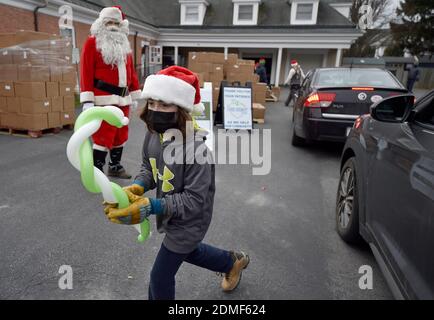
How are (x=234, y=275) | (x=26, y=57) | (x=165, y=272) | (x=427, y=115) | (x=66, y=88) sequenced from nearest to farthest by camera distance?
(x=165, y=272)
(x=427, y=115)
(x=234, y=275)
(x=26, y=57)
(x=66, y=88)

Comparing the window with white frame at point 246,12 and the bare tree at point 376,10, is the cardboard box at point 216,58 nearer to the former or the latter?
the window with white frame at point 246,12

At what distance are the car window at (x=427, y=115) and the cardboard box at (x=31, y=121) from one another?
619 centimetres

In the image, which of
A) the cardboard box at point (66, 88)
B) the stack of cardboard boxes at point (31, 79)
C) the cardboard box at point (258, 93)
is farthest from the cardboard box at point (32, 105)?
the cardboard box at point (258, 93)

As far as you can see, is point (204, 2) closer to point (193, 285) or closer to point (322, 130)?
point (322, 130)

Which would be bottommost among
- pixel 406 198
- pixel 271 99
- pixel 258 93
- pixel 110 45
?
pixel 271 99

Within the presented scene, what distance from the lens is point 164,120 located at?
1.72m

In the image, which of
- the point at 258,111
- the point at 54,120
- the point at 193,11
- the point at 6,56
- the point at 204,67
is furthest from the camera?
the point at 193,11

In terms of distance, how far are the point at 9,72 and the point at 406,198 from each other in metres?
6.73

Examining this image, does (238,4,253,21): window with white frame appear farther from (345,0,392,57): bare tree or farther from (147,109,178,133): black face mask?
(147,109,178,133): black face mask

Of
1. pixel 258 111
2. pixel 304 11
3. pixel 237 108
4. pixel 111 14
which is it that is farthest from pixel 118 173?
pixel 304 11

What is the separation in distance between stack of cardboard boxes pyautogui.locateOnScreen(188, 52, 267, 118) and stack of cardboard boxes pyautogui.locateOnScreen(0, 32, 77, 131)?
164 inches

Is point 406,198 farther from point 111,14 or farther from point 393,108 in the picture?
point 111,14

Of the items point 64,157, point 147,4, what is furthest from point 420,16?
point 64,157
